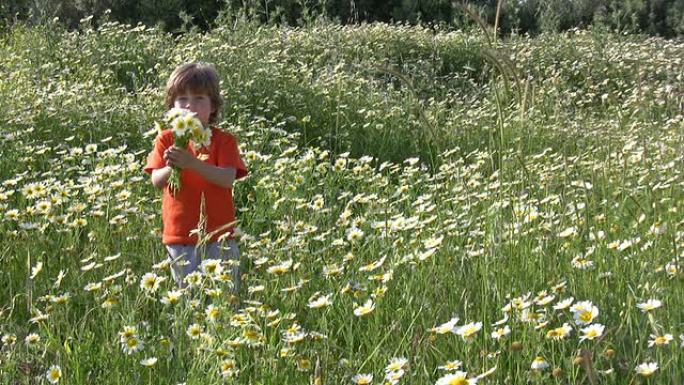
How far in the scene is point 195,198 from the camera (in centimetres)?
341

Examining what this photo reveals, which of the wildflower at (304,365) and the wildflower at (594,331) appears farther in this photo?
the wildflower at (304,365)

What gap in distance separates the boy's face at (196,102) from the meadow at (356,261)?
473 mm

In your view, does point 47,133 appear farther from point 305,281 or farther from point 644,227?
point 644,227

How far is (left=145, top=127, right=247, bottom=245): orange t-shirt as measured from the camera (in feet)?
11.0

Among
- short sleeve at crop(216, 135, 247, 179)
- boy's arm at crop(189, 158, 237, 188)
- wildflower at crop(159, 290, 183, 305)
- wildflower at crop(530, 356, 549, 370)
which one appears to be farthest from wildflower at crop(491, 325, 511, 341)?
short sleeve at crop(216, 135, 247, 179)

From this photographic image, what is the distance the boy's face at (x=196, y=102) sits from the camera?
11.3ft

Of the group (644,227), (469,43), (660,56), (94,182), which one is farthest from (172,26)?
(644,227)

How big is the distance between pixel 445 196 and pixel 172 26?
13278mm

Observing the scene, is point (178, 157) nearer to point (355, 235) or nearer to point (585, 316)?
point (355, 235)

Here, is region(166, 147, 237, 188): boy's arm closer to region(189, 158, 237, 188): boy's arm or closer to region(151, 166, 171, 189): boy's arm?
Result: region(189, 158, 237, 188): boy's arm

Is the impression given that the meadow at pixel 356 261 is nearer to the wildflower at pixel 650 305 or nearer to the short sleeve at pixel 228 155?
the wildflower at pixel 650 305

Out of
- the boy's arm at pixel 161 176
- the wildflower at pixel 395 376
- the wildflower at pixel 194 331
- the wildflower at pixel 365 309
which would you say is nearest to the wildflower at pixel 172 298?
the wildflower at pixel 194 331

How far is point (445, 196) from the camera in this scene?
419cm

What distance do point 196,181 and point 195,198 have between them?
66 mm
